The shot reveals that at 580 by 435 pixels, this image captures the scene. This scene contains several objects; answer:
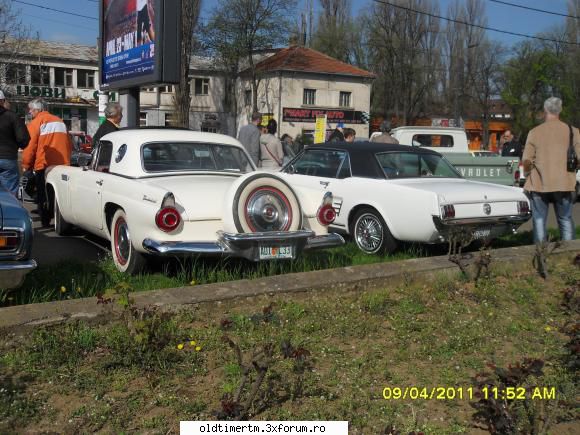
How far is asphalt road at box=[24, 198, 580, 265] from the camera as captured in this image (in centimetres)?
696

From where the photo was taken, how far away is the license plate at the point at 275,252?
5.58m

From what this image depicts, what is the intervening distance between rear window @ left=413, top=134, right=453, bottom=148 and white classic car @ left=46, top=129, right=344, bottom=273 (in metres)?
9.95

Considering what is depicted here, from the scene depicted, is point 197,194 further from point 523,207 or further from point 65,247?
point 523,207

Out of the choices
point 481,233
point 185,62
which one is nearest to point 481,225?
point 481,233

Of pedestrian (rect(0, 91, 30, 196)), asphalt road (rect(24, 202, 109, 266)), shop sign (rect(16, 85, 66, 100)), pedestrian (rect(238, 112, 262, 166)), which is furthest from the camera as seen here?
shop sign (rect(16, 85, 66, 100))

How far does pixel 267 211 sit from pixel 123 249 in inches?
60.7

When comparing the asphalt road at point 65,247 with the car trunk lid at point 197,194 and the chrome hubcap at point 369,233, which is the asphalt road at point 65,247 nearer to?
the car trunk lid at point 197,194

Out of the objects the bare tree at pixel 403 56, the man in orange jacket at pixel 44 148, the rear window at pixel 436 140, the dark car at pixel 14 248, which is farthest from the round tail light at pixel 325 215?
the bare tree at pixel 403 56

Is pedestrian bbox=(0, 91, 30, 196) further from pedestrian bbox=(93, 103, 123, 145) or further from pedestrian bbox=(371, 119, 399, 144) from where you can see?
pedestrian bbox=(371, 119, 399, 144)

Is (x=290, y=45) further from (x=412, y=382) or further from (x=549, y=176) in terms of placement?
(x=412, y=382)

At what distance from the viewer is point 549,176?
7.19 m

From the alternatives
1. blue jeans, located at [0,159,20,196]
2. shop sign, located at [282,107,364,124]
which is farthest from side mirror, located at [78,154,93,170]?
shop sign, located at [282,107,364,124]

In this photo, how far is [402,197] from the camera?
278 inches

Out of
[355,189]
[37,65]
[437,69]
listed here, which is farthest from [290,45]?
[355,189]
